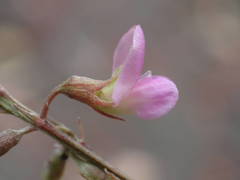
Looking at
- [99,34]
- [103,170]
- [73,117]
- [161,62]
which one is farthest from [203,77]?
[103,170]

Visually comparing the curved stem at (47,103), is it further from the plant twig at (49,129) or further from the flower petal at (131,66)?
the flower petal at (131,66)

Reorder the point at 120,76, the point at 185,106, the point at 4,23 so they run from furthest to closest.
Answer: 1. the point at 4,23
2. the point at 185,106
3. the point at 120,76

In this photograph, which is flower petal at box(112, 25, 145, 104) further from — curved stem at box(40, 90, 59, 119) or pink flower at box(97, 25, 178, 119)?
curved stem at box(40, 90, 59, 119)

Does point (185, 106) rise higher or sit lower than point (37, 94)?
higher

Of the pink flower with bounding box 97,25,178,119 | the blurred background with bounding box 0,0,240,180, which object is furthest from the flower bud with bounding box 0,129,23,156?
the blurred background with bounding box 0,0,240,180

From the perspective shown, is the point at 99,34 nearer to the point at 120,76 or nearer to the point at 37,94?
the point at 37,94

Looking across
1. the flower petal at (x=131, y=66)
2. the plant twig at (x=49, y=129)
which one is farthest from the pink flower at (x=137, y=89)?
the plant twig at (x=49, y=129)

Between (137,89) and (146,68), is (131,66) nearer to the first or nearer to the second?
(137,89)

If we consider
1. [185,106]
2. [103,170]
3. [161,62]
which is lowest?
[103,170]
